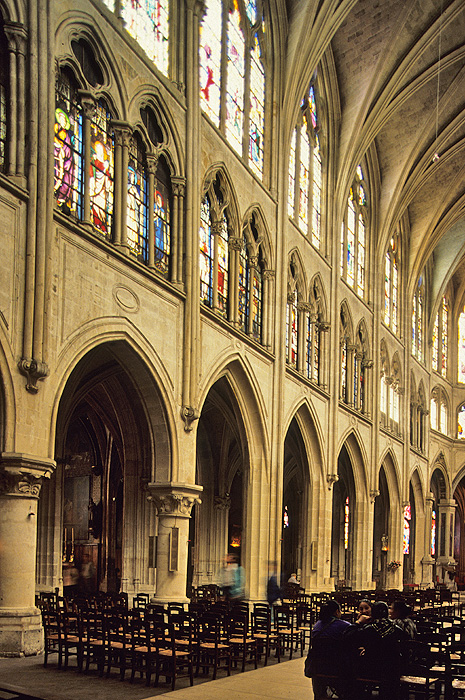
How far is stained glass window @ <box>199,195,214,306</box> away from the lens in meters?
22.3

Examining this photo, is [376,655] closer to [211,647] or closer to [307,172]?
[211,647]

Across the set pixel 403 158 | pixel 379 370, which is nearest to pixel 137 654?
pixel 379 370

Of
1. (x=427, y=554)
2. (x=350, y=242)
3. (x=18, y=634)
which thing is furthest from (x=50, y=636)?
(x=427, y=554)

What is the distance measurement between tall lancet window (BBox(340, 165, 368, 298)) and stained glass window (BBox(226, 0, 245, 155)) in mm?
9839

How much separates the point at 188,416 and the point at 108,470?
12036 millimetres

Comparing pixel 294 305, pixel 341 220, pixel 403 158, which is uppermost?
pixel 403 158

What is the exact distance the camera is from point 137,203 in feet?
63.7

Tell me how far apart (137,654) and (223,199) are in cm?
1434

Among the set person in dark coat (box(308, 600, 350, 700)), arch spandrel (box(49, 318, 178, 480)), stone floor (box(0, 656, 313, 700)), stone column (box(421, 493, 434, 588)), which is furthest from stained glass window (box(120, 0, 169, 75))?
stone column (box(421, 493, 434, 588))

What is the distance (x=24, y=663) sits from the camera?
43.1 feet

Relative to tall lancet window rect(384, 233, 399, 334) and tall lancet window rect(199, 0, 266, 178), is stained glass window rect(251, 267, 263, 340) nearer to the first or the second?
tall lancet window rect(199, 0, 266, 178)

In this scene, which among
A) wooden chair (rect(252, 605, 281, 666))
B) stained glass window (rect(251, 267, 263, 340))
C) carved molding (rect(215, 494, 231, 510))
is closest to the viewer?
wooden chair (rect(252, 605, 281, 666))

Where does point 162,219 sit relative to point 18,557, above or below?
above

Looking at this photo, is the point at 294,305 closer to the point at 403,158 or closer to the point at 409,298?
the point at 403,158
